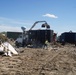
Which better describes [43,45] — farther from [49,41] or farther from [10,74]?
[10,74]

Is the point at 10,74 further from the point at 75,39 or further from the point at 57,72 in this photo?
the point at 75,39

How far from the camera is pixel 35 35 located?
1516 inches

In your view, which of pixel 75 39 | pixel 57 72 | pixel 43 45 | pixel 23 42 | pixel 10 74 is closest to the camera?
pixel 10 74

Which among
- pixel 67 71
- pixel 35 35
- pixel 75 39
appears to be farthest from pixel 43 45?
pixel 67 71

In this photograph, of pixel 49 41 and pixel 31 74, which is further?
pixel 49 41

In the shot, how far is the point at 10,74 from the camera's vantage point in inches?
452

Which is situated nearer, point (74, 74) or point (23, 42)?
point (74, 74)

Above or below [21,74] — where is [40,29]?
above

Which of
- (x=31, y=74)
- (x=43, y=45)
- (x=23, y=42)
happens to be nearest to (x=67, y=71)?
(x=31, y=74)

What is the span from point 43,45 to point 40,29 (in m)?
2.62

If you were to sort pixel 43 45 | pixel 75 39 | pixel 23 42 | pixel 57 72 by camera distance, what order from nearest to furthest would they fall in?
pixel 57 72 < pixel 43 45 < pixel 23 42 < pixel 75 39

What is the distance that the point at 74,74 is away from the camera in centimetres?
1202

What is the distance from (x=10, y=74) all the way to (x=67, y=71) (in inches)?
116

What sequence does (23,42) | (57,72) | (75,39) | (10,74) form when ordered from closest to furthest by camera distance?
1. (10,74)
2. (57,72)
3. (23,42)
4. (75,39)
